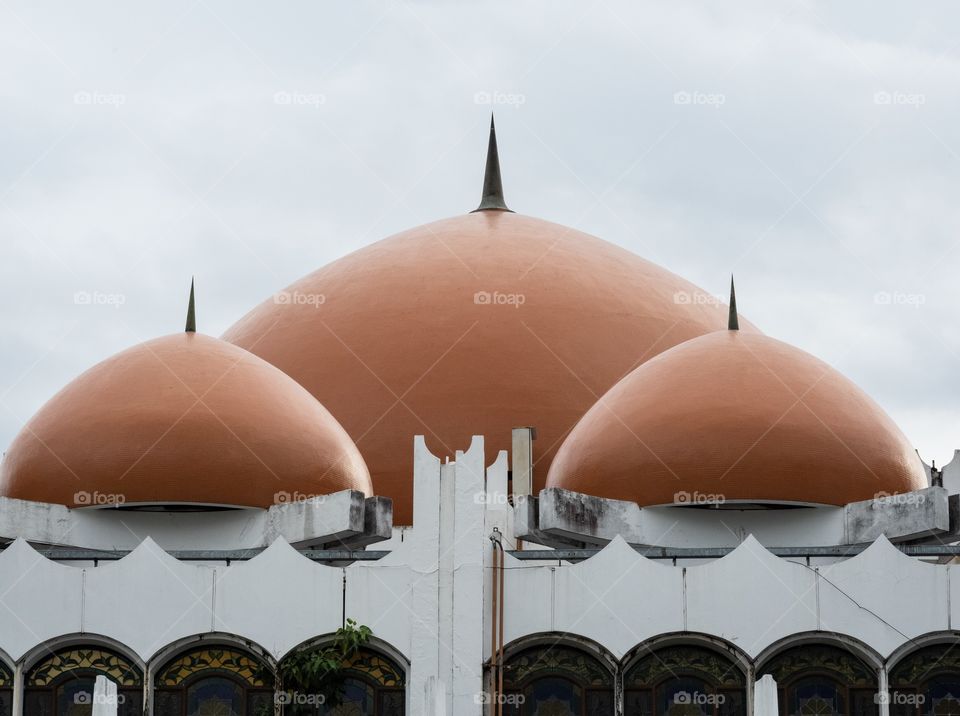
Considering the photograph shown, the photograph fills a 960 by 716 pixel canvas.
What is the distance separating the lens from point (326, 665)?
20.2 m

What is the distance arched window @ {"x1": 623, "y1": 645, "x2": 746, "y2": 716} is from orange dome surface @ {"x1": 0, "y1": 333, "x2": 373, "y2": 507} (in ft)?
18.4

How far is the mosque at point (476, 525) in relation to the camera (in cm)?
2038

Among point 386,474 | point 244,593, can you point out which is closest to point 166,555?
point 244,593

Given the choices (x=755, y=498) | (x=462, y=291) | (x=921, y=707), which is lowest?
(x=921, y=707)

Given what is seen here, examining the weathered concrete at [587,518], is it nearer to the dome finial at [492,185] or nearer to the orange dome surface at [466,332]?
the orange dome surface at [466,332]

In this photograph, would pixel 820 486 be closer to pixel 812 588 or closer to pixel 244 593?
pixel 812 588

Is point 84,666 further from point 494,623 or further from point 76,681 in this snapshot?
point 494,623

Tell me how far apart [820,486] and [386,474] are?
24.2ft

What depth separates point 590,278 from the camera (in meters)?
29.8

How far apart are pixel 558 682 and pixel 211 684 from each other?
14.3ft

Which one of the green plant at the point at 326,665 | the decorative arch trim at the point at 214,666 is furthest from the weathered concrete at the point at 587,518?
the decorative arch trim at the point at 214,666

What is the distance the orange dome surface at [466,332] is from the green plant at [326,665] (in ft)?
18.5

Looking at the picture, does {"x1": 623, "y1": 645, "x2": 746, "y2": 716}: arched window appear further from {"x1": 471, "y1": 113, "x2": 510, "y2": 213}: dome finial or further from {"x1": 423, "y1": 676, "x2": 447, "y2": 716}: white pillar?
{"x1": 471, "y1": 113, "x2": 510, "y2": 213}: dome finial

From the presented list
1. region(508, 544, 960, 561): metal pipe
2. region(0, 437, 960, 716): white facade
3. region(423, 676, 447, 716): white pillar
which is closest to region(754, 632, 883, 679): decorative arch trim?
region(0, 437, 960, 716): white facade
